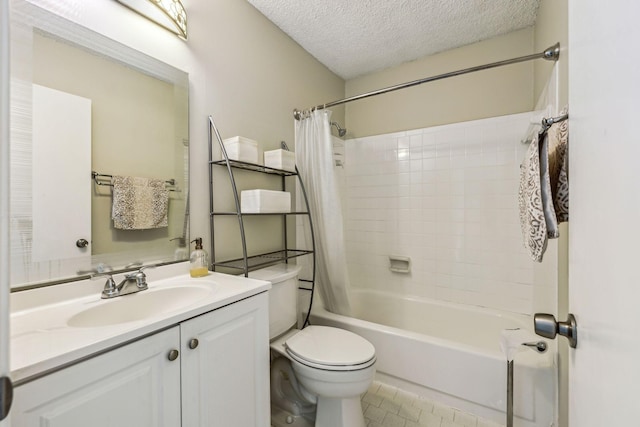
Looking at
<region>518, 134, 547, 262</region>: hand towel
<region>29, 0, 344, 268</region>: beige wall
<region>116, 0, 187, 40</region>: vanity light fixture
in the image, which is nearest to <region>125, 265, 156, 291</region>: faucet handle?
<region>29, 0, 344, 268</region>: beige wall

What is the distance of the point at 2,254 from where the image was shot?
1.00 feet

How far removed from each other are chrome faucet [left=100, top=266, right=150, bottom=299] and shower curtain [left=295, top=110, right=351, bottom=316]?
1143 millimetres

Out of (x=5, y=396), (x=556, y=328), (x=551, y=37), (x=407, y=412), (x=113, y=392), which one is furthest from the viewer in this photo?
(x=407, y=412)

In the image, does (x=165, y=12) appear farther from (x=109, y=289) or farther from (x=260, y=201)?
(x=109, y=289)

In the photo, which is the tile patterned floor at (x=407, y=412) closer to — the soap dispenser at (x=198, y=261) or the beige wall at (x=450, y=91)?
the soap dispenser at (x=198, y=261)

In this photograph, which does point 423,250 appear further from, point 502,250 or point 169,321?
point 169,321

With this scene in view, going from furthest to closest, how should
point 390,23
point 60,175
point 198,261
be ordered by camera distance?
1. point 390,23
2. point 198,261
3. point 60,175

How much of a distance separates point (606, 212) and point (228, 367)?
112cm

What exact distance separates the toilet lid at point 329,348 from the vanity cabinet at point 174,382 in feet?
0.76

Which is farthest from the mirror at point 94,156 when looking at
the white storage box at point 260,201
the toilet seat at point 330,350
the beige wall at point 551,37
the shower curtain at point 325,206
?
the beige wall at point 551,37

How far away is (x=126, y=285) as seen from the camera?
42.0 inches

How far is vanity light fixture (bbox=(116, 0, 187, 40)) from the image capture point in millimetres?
1193

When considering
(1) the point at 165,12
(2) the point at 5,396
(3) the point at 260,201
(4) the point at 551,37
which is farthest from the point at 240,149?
(4) the point at 551,37

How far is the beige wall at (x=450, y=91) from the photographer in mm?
2031
